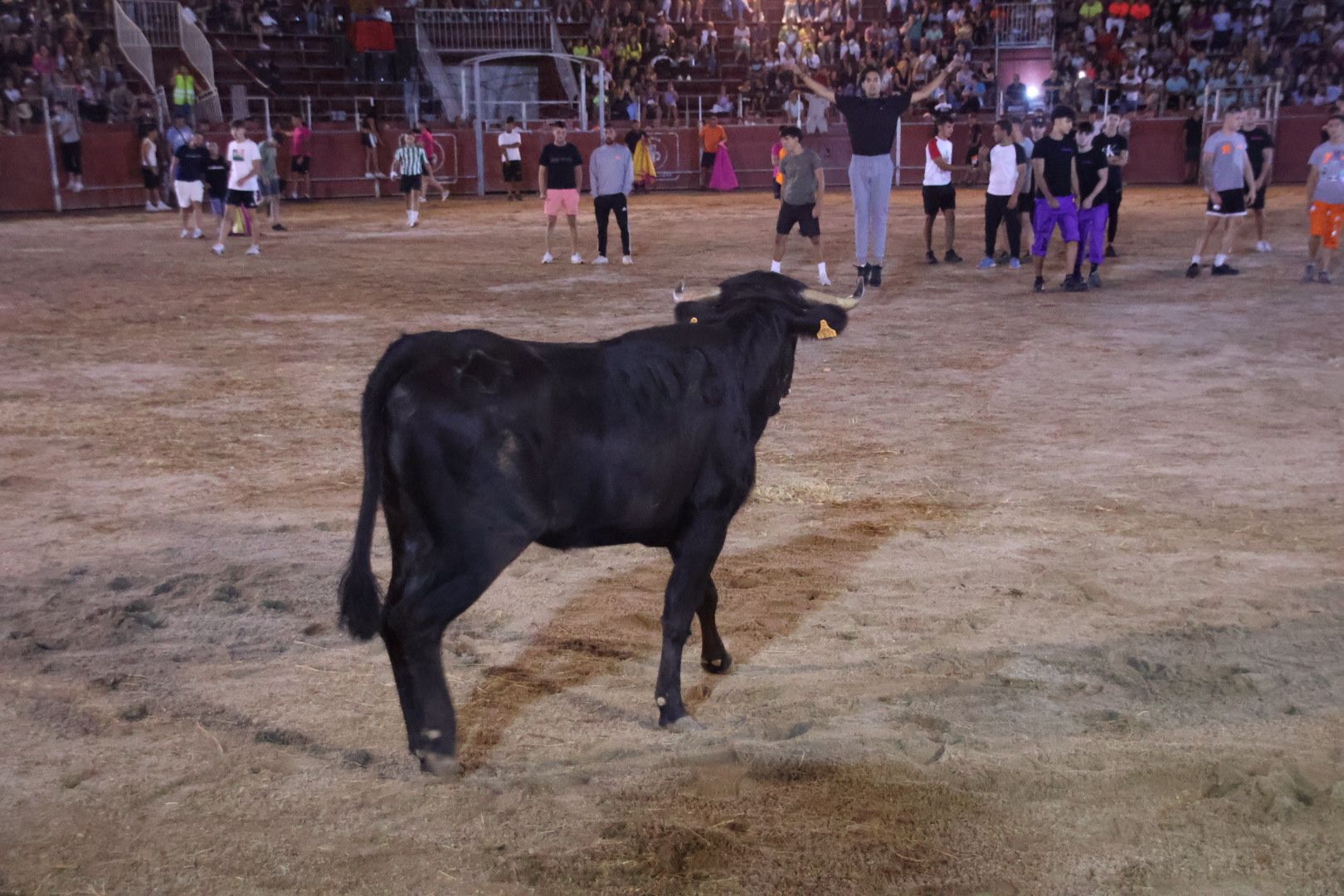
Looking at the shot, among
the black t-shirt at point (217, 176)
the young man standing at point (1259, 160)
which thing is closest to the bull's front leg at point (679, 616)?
the young man standing at point (1259, 160)

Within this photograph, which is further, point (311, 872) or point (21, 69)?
point (21, 69)

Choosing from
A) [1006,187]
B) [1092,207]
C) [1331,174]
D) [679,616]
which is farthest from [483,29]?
[679,616]

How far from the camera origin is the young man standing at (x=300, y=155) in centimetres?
2805

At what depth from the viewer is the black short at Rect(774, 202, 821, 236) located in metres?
14.2

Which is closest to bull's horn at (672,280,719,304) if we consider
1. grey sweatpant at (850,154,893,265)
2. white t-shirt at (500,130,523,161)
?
grey sweatpant at (850,154,893,265)

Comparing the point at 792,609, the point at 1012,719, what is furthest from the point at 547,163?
the point at 1012,719

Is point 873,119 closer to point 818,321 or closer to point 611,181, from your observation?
point 611,181

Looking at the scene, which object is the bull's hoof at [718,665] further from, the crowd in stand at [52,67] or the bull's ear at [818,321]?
A: the crowd in stand at [52,67]

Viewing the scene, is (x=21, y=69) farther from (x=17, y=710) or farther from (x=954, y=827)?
(x=954, y=827)

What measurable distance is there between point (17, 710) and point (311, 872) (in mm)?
1577

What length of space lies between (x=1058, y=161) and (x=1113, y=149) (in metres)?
1.42

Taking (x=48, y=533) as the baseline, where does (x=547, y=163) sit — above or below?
above

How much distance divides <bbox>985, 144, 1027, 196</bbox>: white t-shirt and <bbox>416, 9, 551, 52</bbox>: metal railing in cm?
2134

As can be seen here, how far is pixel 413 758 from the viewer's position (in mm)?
3852
